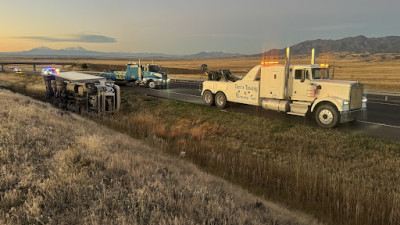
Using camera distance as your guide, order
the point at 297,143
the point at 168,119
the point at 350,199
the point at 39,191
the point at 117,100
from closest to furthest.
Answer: the point at 39,191, the point at 350,199, the point at 297,143, the point at 168,119, the point at 117,100

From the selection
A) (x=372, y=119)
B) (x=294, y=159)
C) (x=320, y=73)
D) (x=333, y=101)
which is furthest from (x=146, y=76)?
(x=294, y=159)

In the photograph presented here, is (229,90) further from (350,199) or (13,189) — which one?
(13,189)

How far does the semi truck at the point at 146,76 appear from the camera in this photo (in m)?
26.9

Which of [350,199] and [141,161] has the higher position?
[141,161]

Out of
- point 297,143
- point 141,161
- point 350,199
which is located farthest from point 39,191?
point 297,143

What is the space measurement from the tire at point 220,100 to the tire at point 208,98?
0.45 metres

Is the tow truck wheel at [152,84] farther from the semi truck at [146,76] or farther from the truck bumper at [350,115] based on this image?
the truck bumper at [350,115]

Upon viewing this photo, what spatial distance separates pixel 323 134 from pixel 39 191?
987cm

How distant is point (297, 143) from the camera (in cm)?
969

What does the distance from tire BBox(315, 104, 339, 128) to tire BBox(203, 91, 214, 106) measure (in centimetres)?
685

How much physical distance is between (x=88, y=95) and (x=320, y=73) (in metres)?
13.4

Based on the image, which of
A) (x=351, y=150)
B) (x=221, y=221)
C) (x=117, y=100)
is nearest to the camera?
(x=221, y=221)

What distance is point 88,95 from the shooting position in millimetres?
15727

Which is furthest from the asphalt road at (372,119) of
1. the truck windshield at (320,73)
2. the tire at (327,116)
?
the truck windshield at (320,73)
